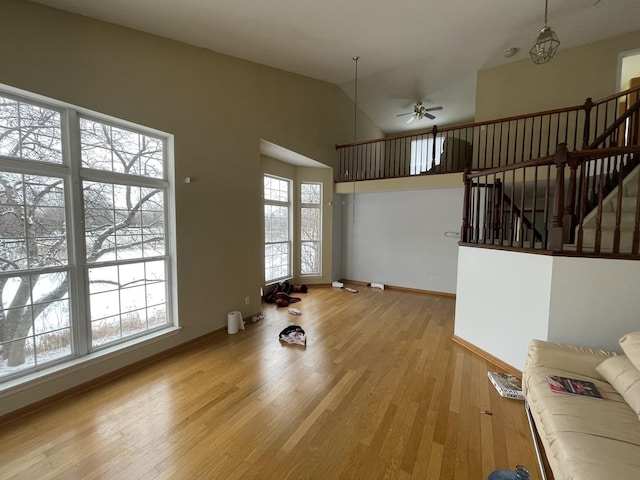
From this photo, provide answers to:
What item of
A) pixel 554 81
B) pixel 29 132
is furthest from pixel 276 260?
pixel 554 81

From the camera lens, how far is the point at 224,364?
9.39 ft

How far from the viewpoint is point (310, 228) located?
6207mm

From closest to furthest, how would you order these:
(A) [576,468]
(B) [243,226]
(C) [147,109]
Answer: (A) [576,468], (C) [147,109], (B) [243,226]

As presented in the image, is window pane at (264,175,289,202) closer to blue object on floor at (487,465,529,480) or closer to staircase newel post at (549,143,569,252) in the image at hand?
staircase newel post at (549,143,569,252)

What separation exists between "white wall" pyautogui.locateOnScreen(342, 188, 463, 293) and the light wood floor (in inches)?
109

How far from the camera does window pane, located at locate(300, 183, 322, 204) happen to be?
6078 mm

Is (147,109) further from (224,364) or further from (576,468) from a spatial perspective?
(576,468)

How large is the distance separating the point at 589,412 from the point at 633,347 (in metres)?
0.61

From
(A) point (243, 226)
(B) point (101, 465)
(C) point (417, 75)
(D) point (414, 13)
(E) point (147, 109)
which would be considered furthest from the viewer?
(C) point (417, 75)

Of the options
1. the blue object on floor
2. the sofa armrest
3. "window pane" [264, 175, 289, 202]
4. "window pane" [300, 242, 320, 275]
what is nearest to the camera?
the blue object on floor

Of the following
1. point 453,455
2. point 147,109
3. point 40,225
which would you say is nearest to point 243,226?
point 147,109

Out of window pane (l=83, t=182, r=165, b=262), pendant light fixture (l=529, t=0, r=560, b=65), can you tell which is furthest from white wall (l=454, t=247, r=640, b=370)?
window pane (l=83, t=182, r=165, b=262)

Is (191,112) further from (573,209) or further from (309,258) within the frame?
(573,209)

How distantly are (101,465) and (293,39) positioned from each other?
14.9 ft
